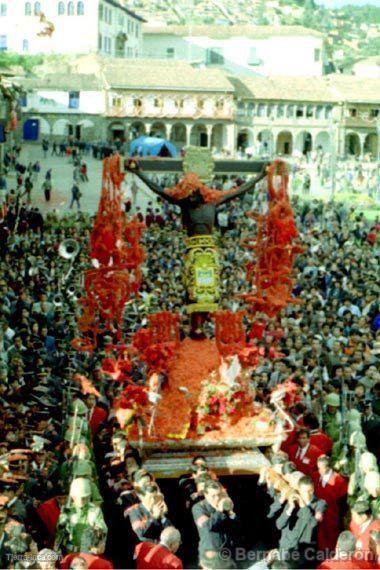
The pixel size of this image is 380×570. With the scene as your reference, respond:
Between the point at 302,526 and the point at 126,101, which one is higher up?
the point at 126,101

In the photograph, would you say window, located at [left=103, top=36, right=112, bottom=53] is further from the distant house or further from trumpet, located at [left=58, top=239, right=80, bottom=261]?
trumpet, located at [left=58, top=239, right=80, bottom=261]

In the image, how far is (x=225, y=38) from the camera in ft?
291

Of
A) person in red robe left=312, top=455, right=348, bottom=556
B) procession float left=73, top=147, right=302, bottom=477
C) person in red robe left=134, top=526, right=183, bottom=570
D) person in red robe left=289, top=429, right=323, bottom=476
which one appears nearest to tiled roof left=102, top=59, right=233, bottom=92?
procession float left=73, top=147, right=302, bottom=477

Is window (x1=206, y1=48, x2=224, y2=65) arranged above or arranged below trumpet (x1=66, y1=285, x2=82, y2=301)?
above

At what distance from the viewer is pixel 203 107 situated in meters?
68.1

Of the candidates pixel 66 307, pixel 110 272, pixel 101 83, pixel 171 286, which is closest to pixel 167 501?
pixel 110 272

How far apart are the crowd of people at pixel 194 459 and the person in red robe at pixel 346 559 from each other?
0.04 ft

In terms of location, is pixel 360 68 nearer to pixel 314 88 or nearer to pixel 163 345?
pixel 314 88

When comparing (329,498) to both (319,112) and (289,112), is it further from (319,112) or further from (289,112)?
(319,112)

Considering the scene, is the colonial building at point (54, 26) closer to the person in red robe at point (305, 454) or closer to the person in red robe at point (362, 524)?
the person in red robe at point (305, 454)

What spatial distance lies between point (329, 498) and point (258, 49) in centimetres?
8180

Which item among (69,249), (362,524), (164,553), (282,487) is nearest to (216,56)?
(69,249)

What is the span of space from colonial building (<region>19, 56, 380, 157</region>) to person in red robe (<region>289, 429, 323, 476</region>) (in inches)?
2076

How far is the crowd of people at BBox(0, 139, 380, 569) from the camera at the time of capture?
28.8ft
